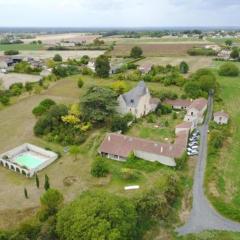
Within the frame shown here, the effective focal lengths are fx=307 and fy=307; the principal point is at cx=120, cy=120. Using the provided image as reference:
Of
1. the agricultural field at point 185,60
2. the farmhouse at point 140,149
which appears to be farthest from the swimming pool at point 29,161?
the agricultural field at point 185,60

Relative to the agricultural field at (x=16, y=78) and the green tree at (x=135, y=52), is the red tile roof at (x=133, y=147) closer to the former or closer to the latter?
the agricultural field at (x=16, y=78)

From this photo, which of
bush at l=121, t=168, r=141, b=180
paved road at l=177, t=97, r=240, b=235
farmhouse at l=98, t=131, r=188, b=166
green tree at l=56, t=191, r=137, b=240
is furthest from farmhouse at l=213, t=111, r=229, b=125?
green tree at l=56, t=191, r=137, b=240

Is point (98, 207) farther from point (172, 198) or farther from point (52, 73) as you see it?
point (52, 73)

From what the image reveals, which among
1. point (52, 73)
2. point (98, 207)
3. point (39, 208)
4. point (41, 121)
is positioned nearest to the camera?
point (98, 207)

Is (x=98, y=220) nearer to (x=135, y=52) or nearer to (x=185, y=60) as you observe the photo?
(x=185, y=60)

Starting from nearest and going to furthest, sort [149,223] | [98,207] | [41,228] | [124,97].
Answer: [98,207]
[41,228]
[149,223]
[124,97]

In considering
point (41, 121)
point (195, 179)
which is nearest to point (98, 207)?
point (195, 179)

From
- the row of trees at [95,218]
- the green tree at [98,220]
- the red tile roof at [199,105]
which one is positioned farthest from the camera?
the red tile roof at [199,105]
